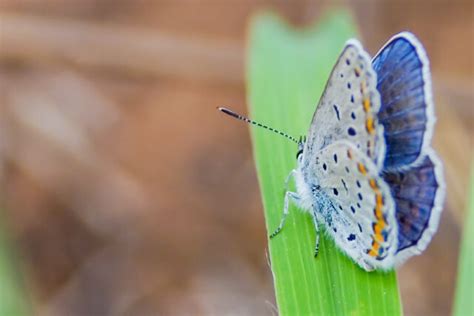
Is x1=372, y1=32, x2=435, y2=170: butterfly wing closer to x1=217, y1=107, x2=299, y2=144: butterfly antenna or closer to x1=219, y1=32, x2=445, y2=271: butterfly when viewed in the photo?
x1=219, y1=32, x2=445, y2=271: butterfly

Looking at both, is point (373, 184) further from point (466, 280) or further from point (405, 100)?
point (466, 280)

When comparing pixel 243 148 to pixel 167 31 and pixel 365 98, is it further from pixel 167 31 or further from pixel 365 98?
pixel 365 98

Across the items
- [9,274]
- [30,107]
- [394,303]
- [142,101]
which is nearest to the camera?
[394,303]

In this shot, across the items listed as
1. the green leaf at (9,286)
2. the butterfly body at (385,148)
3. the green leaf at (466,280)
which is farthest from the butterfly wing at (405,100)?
the green leaf at (9,286)

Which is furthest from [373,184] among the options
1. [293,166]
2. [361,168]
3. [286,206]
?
[293,166]

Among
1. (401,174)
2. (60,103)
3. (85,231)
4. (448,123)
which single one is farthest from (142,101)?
(401,174)

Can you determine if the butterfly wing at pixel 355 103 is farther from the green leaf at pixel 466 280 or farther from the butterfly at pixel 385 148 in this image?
the green leaf at pixel 466 280
